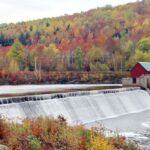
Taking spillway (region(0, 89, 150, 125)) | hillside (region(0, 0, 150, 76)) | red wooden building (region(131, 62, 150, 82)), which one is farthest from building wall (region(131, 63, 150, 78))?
hillside (region(0, 0, 150, 76))

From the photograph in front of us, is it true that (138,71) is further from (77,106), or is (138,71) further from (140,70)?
(77,106)

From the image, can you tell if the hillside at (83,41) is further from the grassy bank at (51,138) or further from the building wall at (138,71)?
the grassy bank at (51,138)

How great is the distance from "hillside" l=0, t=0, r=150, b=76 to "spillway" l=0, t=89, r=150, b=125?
44.4 metres

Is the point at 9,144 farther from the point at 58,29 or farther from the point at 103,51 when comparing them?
the point at 58,29

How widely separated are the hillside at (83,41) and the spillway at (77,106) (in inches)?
1750

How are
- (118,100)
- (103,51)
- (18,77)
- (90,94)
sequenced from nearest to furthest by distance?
1. (90,94)
2. (118,100)
3. (18,77)
4. (103,51)

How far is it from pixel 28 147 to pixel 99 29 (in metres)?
116

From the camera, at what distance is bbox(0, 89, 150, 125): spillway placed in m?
25.0

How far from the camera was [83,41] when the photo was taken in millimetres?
116625

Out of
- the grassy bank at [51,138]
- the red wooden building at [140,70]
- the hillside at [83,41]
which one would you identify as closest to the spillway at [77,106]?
the grassy bank at [51,138]

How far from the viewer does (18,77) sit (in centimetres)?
7569

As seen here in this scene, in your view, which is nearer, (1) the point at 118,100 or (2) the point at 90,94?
(2) the point at 90,94

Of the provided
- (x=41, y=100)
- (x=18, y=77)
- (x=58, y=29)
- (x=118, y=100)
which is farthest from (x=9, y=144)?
(x=58, y=29)

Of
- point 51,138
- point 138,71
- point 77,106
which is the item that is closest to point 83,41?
point 138,71
